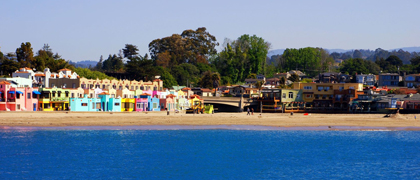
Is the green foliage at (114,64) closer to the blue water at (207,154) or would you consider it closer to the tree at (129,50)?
the tree at (129,50)

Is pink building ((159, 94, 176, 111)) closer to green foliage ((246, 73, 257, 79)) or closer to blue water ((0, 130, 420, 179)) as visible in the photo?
blue water ((0, 130, 420, 179))

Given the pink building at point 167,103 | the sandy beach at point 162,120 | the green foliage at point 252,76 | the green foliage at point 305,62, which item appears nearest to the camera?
the sandy beach at point 162,120

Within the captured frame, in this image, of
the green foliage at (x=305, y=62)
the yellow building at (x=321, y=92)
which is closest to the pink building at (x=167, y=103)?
the yellow building at (x=321, y=92)

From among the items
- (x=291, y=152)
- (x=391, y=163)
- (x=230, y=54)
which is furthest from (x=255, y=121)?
(x=230, y=54)

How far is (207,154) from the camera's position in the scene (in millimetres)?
51875

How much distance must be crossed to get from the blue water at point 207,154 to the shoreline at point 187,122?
1.37 metres

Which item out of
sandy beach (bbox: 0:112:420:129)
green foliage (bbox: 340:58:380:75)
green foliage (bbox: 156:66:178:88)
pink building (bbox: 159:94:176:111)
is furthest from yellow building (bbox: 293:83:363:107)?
green foliage (bbox: 340:58:380:75)

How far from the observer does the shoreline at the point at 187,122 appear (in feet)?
220

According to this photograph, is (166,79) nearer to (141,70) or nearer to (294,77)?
(141,70)

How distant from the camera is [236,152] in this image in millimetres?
53406

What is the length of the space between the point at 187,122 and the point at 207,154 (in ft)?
69.7

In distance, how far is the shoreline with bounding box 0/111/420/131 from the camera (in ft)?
220

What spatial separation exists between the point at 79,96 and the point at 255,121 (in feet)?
103

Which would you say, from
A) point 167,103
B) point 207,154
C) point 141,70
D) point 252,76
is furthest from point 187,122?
point 252,76
